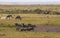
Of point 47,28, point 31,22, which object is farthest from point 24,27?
point 47,28

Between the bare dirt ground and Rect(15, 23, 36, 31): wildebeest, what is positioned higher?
Rect(15, 23, 36, 31): wildebeest

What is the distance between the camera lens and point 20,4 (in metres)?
1.51

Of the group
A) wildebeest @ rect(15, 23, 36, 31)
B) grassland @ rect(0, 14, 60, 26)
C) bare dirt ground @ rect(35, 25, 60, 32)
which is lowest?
bare dirt ground @ rect(35, 25, 60, 32)

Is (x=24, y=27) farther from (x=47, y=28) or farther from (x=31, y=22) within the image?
(x=47, y=28)

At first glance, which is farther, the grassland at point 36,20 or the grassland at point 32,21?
the grassland at point 36,20

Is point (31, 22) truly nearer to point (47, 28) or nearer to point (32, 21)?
point (32, 21)

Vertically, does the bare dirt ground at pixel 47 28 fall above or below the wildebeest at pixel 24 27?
below

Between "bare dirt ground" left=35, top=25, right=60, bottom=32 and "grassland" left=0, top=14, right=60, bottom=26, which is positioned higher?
"grassland" left=0, top=14, right=60, bottom=26

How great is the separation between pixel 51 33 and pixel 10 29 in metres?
0.35

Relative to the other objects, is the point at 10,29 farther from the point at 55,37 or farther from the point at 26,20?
the point at 55,37

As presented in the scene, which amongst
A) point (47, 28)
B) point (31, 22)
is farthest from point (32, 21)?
point (47, 28)

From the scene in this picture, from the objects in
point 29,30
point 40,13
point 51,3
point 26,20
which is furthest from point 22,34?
point 51,3

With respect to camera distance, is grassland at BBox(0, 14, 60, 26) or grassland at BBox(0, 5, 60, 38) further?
grassland at BBox(0, 14, 60, 26)

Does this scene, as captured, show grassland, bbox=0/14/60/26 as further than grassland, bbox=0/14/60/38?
Yes
